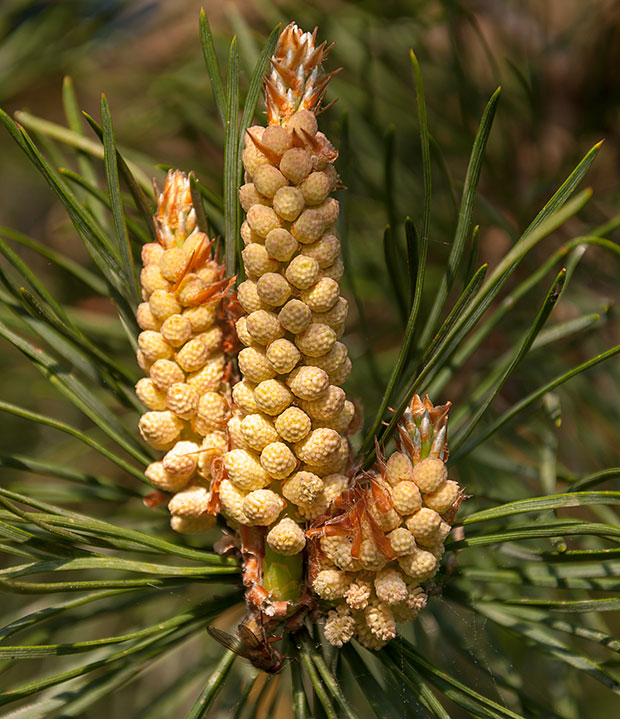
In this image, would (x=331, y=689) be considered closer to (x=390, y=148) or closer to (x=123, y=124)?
(x=390, y=148)

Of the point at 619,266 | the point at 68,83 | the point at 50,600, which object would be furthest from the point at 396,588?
the point at 619,266

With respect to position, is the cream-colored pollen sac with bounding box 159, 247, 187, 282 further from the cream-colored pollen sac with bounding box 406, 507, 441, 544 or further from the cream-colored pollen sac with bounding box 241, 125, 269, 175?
the cream-colored pollen sac with bounding box 406, 507, 441, 544

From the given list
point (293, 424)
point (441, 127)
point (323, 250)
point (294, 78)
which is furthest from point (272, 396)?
point (441, 127)

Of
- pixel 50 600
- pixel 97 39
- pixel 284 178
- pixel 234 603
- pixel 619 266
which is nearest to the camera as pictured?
pixel 284 178

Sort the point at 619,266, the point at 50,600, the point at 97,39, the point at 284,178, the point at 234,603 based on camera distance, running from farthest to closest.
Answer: the point at 97,39
the point at 619,266
the point at 50,600
the point at 234,603
the point at 284,178

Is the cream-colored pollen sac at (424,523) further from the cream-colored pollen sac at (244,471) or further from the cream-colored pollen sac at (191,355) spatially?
the cream-colored pollen sac at (191,355)

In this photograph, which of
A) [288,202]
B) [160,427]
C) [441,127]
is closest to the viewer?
[288,202]

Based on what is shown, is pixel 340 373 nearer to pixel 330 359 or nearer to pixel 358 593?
pixel 330 359
